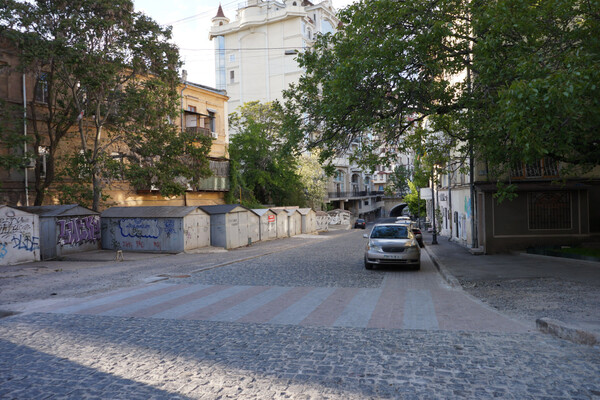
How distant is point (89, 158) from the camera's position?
891 inches

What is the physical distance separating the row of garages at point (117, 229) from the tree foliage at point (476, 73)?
403 inches

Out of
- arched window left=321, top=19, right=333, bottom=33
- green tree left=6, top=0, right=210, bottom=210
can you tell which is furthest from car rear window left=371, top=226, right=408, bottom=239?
arched window left=321, top=19, right=333, bottom=33

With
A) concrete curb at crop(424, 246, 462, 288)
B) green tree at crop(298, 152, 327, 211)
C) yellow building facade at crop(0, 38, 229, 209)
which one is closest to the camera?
concrete curb at crop(424, 246, 462, 288)

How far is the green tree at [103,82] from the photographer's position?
20344mm

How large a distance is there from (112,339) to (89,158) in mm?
18076

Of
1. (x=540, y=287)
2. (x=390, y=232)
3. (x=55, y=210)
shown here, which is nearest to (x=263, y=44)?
(x=55, y=210)

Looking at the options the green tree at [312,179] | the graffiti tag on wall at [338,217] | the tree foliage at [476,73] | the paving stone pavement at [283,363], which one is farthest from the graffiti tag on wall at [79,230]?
the graffiti tag on wall at [338,217]

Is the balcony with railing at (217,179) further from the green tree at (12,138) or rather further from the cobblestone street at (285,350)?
the cobblestone street at (285,350)

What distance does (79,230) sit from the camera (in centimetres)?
2205

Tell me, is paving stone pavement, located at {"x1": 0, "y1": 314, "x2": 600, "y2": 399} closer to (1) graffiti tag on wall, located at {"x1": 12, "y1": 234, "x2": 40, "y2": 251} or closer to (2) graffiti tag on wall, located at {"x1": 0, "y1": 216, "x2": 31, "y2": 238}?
(2) graffiti tag on wall, located at {"x1": 0, "y1": 216, "x2": 31, "y2": 238}

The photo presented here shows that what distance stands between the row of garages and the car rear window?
1079 centimetres

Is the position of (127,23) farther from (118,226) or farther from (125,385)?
(125,385)

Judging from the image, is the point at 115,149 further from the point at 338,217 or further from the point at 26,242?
the point at 338,217

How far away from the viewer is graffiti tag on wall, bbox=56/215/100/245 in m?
20.9
